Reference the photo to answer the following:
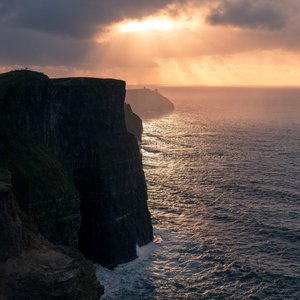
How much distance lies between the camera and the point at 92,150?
66.4 meters

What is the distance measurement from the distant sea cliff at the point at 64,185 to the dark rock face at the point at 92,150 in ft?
0.53

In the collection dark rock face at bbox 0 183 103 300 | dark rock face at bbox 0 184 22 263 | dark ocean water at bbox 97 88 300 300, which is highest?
dark rock face at bbox 0 184 22 263

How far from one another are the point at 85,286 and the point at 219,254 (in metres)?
34.2

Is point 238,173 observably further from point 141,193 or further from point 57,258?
point 57,258

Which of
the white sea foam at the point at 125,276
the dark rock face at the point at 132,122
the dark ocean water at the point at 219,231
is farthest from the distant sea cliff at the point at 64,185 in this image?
the dark rock face at the point at 132,122

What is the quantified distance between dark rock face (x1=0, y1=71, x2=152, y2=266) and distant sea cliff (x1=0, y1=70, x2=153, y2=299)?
163 mm

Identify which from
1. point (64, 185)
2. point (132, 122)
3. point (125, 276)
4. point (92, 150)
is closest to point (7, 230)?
point (64, 185)

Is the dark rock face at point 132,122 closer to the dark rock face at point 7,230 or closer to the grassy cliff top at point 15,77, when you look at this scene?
the grassy cliff top at point 15,77

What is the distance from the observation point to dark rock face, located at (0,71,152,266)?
188ft

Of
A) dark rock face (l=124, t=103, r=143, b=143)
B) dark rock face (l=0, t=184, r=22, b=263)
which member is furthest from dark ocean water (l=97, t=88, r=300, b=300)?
dark rock face (l=124, t=103, r=143, b=143)

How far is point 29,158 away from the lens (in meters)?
54.1

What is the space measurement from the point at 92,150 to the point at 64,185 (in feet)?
41.9

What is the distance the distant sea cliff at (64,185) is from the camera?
3559 centimetres

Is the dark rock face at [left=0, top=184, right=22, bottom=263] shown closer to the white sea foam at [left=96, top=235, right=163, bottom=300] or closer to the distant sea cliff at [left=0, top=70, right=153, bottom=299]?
the distant sea cliff at [left=0, top=70, right=153, bottom=299]
